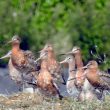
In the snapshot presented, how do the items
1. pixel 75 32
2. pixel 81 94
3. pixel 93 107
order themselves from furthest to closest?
pixel 75 32 < pixel 81 94 < pixel 93 107

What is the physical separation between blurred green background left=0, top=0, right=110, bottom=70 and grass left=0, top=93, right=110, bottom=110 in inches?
293

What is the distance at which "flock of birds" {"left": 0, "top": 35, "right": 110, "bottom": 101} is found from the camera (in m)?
14.7

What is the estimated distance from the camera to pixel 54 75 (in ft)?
50.5

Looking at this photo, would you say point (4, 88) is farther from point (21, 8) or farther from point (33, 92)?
point (21, 8)

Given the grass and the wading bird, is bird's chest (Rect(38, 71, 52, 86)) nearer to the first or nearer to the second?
the grass

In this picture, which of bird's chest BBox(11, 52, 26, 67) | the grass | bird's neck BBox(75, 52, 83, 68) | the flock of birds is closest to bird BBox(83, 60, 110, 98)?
the flock of birds

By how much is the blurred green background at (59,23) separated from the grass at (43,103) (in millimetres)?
7434

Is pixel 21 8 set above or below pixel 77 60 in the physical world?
above

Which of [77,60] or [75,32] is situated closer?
[77,60]

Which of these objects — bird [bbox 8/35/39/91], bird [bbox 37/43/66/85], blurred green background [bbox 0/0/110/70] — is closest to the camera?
bird [bbox 37/43/66/85]

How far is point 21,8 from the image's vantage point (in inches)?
947

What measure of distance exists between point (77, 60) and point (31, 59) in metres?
0.79

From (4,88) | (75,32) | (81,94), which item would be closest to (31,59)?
(81,94)

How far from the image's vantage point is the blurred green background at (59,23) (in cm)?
2297
